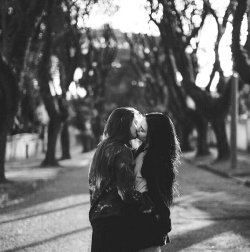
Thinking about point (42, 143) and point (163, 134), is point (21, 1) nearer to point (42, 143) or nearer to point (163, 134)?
point (163, 134)

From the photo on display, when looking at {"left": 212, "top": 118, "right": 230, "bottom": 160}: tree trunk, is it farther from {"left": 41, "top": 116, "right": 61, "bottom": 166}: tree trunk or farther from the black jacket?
the black jacket

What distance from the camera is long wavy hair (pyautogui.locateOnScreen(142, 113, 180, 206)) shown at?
3963 millimetres

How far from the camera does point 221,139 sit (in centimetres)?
2433

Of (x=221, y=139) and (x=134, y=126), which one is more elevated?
(x=134, y=126)

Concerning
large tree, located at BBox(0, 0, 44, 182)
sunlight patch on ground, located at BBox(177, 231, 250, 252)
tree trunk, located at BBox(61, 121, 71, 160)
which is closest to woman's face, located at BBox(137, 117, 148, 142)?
sunlight patch on ground, located at BBox(177, 231, 250, 252)

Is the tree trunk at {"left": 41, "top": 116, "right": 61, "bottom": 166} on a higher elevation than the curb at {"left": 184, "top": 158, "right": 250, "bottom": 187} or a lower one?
higher

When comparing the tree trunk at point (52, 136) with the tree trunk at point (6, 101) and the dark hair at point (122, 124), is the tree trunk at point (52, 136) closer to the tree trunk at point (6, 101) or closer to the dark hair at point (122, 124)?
the tree trunk at point (6, 101)

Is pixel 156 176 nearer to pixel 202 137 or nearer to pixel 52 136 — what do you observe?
pixel 52 136

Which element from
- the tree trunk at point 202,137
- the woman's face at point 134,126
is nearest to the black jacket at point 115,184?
the woman's face at point 134,126

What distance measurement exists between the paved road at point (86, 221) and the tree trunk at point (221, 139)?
886cm

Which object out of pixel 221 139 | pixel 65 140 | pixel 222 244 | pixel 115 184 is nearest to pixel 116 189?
pixel 115 184

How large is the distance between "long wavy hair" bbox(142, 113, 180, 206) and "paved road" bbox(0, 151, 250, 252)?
134 inches

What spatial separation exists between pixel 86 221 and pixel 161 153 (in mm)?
5865

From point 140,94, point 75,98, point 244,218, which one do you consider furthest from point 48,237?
point 140,94
